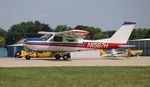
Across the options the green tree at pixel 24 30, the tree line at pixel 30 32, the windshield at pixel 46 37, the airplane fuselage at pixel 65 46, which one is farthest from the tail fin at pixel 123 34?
the green tree at pixel 24 30

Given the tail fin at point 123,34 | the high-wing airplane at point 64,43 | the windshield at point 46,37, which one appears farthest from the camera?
the tail fin at point 123,34

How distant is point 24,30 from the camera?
10762 centimetres

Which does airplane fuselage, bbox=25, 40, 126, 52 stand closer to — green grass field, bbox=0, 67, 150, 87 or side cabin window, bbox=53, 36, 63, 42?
side cabin window, bbox=53, 36, 63, 42

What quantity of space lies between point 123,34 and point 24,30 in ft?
259

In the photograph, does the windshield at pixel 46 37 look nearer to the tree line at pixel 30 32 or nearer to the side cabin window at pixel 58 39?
the side cabin window at pixel 58 39

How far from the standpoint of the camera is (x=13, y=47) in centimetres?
5091

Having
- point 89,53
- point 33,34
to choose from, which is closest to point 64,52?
point 89,53

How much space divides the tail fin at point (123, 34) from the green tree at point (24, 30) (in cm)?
6873

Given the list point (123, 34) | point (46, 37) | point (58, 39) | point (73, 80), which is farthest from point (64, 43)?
point (73, 80)

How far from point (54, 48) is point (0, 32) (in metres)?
87.3

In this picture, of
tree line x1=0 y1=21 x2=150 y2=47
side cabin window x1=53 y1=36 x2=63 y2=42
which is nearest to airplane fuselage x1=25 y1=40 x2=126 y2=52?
side cabin window x1=53 y1=36 x2=63 y2=42

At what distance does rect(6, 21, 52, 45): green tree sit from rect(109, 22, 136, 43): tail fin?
68731mm

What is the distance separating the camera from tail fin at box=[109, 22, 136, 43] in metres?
31.8

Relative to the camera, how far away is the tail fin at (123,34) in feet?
104
